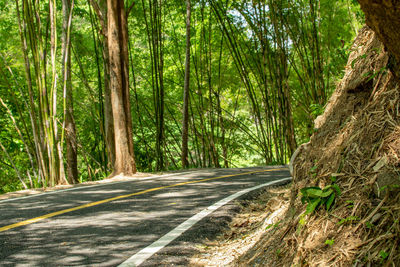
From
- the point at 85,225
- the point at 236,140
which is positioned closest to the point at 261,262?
→ the point at 85,225

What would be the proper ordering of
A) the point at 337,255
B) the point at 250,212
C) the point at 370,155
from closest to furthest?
1. the point at 337,255
2. the point at 370,155
3. the point at 250,212

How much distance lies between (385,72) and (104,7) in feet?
27.7

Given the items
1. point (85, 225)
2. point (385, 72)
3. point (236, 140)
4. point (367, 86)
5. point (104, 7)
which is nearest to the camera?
point (385, 72)

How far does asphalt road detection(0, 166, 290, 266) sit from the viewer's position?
2.74m

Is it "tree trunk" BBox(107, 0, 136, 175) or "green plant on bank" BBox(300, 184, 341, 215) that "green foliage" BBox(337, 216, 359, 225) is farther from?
"tree trunk" BBox(107, 0, 136, 175)

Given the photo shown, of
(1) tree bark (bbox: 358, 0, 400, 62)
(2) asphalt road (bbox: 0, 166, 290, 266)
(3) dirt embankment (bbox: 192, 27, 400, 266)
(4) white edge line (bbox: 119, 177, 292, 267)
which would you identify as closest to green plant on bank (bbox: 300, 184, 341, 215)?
(3) dirt embankment (bbox: 192, 27, 400, 266)

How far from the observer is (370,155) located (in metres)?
2.09

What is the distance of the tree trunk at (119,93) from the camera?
8289 millimetres

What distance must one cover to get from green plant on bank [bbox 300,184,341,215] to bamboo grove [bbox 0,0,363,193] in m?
2.62

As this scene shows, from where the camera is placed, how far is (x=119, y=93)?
8367mm

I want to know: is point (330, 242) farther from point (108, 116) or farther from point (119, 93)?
point (108, 116)

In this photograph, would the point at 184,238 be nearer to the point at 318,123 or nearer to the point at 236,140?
the point at 318,123

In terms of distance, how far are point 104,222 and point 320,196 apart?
2.19m

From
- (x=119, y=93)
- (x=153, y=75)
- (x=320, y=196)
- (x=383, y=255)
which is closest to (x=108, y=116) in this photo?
(x=119, y=93)
